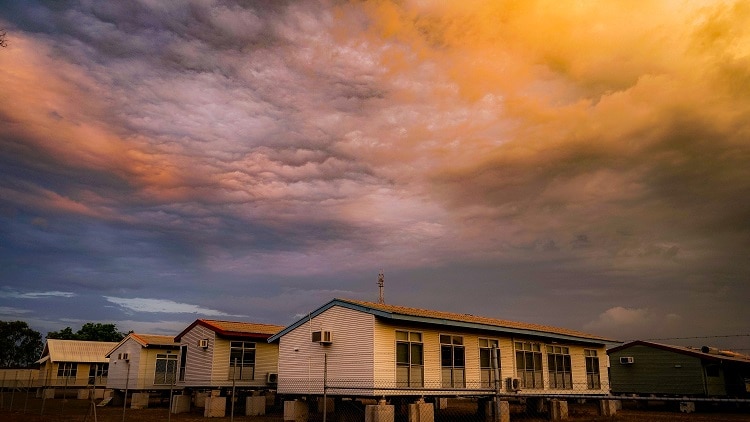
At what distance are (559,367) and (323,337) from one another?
599 inches

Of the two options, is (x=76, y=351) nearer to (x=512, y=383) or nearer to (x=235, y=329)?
(x=235, y=329)

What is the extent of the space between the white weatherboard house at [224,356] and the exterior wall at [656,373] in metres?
24.9

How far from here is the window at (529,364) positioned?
28.3m

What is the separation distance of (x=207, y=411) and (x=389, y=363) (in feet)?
34.3

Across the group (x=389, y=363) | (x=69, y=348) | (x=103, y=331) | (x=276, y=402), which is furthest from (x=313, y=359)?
(x=103, y=331)

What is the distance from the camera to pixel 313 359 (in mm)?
23953

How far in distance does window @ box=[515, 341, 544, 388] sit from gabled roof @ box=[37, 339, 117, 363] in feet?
145

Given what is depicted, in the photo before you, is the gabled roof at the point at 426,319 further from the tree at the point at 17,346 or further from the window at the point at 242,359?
the tree at the point at 17,346

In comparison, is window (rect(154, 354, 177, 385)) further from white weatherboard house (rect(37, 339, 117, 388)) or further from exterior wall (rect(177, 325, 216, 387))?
white weatherboard house (rect(37, 339, 117, 388))

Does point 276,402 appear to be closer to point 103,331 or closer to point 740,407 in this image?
point 740,407

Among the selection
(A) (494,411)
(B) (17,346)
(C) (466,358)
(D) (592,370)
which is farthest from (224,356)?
(B) (17,346)

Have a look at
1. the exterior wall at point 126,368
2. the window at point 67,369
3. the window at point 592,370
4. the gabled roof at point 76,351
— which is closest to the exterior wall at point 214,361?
the exterior wall at point 126,368

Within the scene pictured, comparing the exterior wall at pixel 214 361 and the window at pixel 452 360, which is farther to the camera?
the exterior wall at pixel 214 361

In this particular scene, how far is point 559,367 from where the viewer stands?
31078mm
